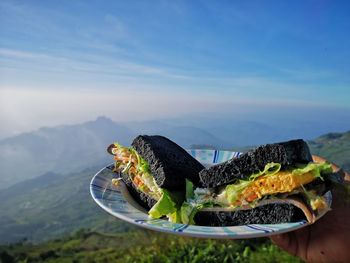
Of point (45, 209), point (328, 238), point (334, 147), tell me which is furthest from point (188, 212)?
point (45, 209)

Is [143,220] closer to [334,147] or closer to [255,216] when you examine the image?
[255,216]

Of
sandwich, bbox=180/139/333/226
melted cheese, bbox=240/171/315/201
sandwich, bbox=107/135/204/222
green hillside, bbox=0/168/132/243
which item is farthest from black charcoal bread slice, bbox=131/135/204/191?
green hillside, bbox=0/168/132/243

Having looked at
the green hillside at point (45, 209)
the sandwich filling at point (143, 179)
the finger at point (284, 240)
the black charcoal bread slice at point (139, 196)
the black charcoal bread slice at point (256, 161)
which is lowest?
the green hillside at point (45, 209)

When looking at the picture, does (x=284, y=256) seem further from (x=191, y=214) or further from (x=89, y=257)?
(x=191, y=214)

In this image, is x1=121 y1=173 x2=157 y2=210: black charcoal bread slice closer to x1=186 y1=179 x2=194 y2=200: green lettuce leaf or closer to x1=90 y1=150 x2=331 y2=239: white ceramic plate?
x1=90 y1=150 x2=331 y2=239: white ceramic plate

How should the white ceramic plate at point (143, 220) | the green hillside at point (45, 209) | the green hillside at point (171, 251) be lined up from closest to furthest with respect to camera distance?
the white ceramic plate at point (143, 220) → the green hillside at point (171, 251) → the green hillside at point (45, 209)

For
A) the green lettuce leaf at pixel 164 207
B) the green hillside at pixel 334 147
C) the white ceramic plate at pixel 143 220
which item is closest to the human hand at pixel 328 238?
the white ceramic plate at pixel 143 220

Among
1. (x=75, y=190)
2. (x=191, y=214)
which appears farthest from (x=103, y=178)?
(x=75, y=190)

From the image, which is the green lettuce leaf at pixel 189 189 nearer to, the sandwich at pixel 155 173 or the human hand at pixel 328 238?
the sandwich at pixel 155 173
